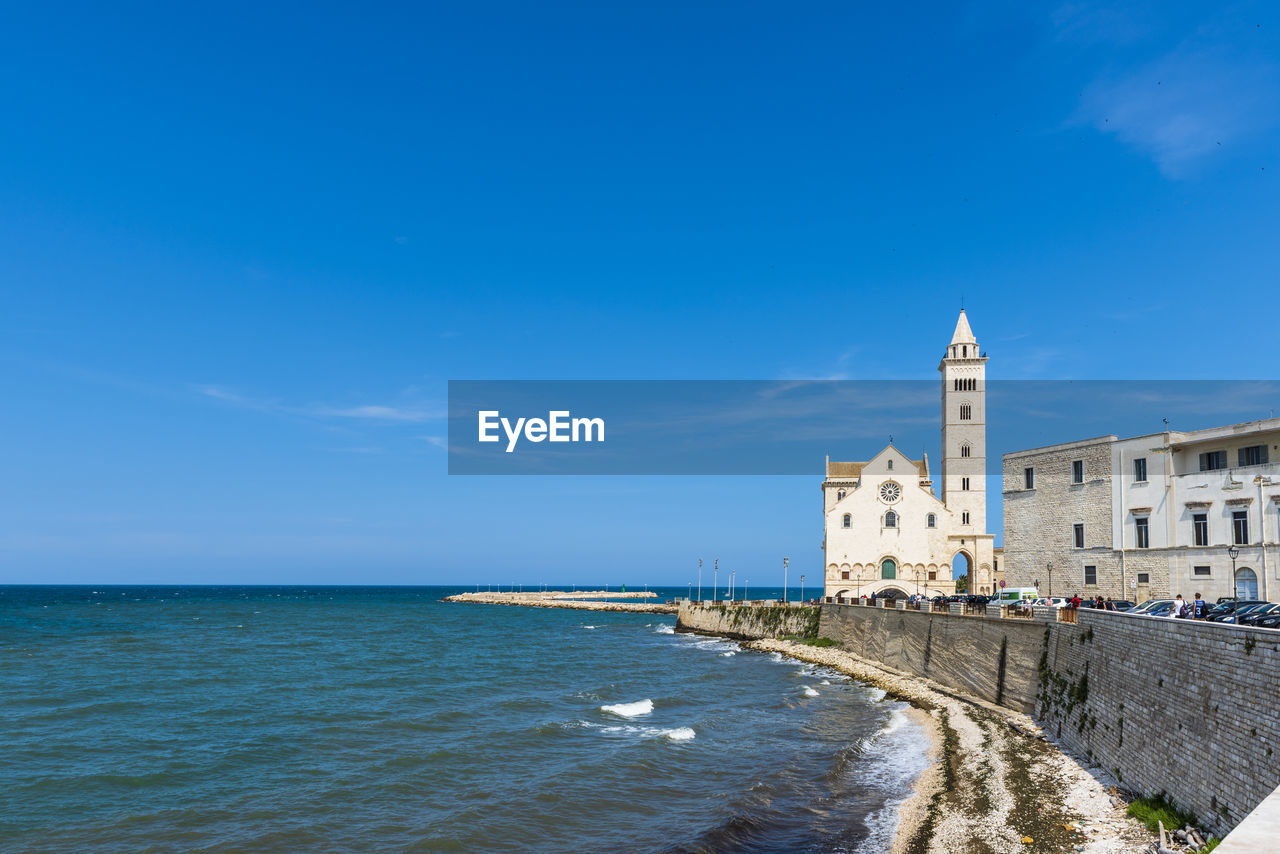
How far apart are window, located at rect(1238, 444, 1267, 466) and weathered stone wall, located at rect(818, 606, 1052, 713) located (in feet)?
45.0

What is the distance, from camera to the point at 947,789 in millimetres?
20016

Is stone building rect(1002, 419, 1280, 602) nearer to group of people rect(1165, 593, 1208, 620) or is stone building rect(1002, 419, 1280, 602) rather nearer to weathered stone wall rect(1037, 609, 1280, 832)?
group of people rect(1165, 593, 1208, 620)

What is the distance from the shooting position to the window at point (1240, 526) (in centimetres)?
3503

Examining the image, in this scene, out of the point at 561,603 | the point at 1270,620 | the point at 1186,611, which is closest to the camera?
the point at 1270,620

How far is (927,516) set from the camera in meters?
66.9

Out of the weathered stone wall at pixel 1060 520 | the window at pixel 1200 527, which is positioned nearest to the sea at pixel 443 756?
the weathered stone wall at pixel 1060 520

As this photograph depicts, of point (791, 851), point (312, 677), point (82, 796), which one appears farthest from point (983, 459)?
point (82, 796)

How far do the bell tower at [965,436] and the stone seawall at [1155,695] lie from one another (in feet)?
123

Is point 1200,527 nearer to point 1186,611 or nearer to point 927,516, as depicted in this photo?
point 1186,611

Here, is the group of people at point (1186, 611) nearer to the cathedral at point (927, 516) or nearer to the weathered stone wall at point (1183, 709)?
the weathered stone wall at point (1183, 709)

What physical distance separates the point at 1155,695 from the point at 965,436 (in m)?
53.8

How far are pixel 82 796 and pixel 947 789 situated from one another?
2121 cm

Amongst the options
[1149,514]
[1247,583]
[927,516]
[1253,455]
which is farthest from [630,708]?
[927,516]

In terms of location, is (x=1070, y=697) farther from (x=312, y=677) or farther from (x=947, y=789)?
(x=312, y=677)
